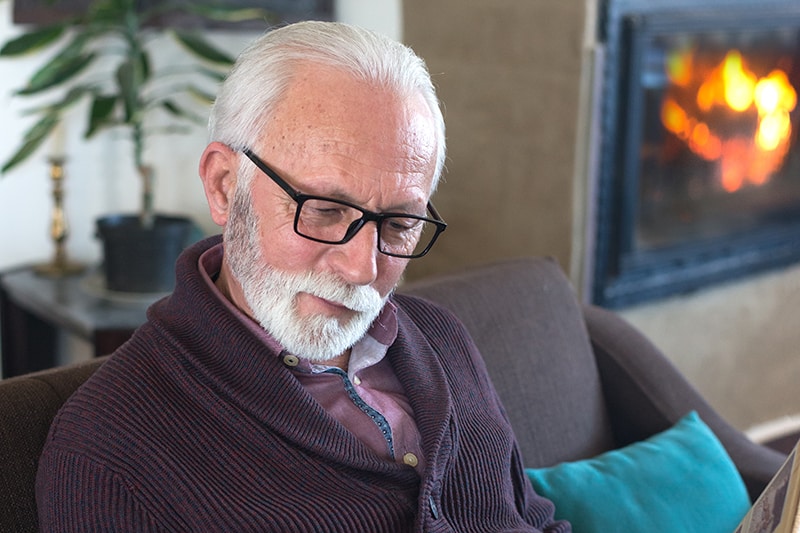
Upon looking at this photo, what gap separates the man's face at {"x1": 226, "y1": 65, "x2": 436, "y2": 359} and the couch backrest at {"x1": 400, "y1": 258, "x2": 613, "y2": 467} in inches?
19.3

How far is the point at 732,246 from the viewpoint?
2.92 meters

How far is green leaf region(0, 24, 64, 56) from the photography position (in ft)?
7.55

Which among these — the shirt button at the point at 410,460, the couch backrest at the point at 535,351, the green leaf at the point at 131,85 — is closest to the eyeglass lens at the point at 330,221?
the shirt button at the point at 410,460

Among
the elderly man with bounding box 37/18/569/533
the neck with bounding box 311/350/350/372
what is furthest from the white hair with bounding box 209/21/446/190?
the neck with bounding box 311/350/350/372

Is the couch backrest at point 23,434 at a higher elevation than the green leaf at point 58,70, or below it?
below

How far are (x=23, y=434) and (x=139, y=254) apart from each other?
115 centimetres

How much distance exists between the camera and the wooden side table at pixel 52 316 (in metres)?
2.23

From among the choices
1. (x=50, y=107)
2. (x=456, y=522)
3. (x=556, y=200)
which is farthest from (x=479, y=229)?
(x=456, y=522)

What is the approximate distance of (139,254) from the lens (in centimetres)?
233

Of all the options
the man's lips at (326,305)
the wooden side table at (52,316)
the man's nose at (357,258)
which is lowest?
the wooden side table at (52,316)

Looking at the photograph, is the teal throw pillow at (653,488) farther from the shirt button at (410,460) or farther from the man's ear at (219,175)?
the man's ear at (219,175)

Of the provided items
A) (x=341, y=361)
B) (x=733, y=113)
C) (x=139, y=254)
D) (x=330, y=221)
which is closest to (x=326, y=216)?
(x=330, y=221)

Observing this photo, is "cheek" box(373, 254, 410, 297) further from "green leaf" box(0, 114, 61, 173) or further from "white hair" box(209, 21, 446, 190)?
"green leaf" box(0, 114, 61, 173)

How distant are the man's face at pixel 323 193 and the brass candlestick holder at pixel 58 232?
1.43 m
